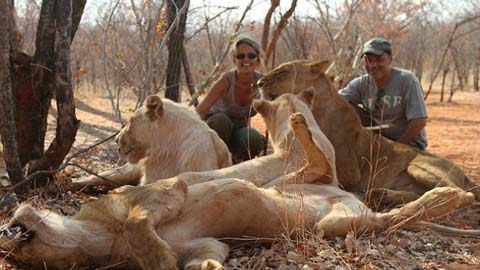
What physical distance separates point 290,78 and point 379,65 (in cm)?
113

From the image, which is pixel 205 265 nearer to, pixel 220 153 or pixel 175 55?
pixel 220 153

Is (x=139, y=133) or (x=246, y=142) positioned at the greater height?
(x=139, y=133)

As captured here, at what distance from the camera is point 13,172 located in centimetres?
366

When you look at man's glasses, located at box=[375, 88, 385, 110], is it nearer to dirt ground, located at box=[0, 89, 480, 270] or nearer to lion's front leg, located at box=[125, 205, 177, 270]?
dirt ground, located at box=[0, 89, 480, 270]

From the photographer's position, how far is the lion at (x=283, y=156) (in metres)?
3.68

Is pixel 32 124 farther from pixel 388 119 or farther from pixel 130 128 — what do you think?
pixel 388 119

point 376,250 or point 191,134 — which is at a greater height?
point 191,134

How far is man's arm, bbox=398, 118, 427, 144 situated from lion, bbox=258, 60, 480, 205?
0.29 meters

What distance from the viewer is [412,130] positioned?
18.7ft

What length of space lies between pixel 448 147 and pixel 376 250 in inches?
272

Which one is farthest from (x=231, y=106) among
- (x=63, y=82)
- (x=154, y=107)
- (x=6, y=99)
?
(x=6, y=99)

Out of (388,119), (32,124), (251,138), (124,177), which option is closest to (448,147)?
(388,119)

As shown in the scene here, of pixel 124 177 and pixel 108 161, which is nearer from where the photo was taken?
pixel 124 177

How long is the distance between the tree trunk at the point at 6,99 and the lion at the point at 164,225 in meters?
1.15
